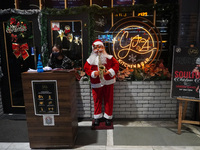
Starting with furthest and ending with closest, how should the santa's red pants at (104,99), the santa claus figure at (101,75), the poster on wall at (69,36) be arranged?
the poster on wall at (69,36)
the santa's red pants at (104,99)
the santa claus figure at (101,75)

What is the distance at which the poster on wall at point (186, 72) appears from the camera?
2.95 metres

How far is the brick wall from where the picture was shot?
3.65m

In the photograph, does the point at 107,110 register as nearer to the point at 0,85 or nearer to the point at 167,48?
the point at 167,48

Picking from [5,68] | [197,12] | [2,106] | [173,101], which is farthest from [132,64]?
[2,106]

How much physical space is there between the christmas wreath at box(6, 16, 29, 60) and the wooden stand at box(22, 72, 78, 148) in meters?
1.67

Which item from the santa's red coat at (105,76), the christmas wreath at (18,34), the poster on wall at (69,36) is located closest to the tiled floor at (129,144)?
the santa's red coat at (105,76)

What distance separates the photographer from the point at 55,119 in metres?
2.66

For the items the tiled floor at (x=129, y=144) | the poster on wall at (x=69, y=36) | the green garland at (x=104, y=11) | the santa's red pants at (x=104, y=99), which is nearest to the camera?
the tiled floor at (x=129, y=144)

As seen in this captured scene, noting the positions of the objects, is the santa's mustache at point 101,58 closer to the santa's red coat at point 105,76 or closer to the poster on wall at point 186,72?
the santa's red coat at point 105,76

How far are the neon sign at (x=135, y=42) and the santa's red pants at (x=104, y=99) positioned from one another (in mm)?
969

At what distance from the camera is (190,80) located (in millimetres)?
3004

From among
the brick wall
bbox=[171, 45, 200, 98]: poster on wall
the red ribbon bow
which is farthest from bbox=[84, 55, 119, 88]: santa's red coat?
the red ribbon bow

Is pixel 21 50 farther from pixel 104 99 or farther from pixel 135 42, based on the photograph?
pixel 135 42

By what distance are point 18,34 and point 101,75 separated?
235 cm
